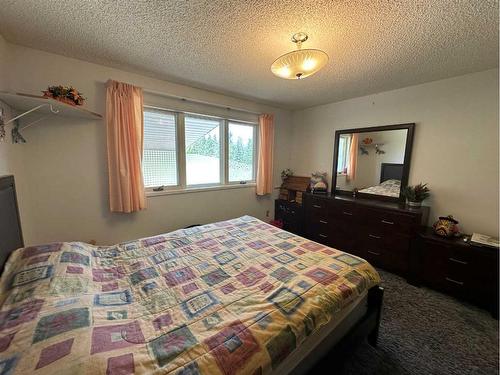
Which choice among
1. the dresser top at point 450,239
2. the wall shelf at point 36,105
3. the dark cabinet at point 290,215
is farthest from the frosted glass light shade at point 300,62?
the dark cabinet at point 290,215

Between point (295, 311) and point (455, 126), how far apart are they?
8.97ft

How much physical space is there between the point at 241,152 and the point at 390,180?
223 cm

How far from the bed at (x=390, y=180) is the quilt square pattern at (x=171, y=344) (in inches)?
115

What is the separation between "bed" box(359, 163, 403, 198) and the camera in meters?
2.65

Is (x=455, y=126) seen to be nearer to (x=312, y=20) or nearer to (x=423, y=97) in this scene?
(x=423, y=97)

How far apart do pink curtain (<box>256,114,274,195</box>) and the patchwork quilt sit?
1896mm

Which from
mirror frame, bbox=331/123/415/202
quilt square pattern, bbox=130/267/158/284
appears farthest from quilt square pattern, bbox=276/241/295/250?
mirror frame, bbox=331/123/415/202

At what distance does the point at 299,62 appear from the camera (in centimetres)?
135

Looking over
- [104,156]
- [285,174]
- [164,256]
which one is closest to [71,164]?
[104,156]

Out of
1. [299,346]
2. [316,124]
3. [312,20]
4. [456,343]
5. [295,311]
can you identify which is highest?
[312,20]

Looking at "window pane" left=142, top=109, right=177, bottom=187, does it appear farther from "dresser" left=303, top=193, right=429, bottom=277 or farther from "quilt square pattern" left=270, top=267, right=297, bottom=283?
"dresser" left=303, top=193, right=429, bottom=277

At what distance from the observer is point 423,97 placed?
241 centimetres

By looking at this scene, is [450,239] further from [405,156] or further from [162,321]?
[162,321]

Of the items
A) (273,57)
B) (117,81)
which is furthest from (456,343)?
(117,81)
